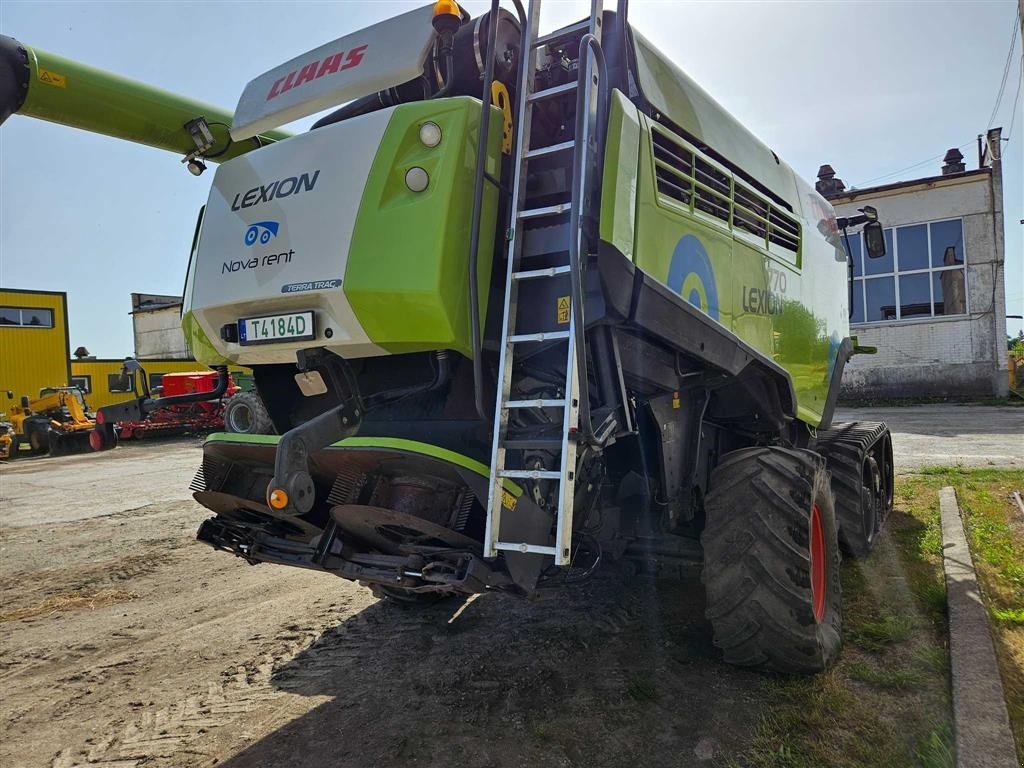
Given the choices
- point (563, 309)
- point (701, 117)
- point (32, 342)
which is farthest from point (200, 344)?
point (32, 342)

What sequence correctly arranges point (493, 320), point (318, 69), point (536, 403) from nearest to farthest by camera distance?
point (536, 403) → point (493, 320) → point (318, 69)

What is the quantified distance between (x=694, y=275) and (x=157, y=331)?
126 feet

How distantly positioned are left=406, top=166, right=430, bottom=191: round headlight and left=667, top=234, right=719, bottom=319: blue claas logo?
1.08 metres

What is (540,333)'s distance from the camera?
2781 mm

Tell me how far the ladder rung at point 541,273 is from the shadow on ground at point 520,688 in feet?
6.09

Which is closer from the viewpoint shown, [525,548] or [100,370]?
[525,548]

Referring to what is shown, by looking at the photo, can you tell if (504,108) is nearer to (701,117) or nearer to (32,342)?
(701,117)

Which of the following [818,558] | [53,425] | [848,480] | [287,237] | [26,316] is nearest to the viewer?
[287,237]

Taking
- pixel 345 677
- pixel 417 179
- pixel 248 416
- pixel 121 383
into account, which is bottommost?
pixel 345 677

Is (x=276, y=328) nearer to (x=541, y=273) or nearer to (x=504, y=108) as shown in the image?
(x=541, y=273)

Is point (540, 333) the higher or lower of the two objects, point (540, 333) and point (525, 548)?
the higher

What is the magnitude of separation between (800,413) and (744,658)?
6.38ft

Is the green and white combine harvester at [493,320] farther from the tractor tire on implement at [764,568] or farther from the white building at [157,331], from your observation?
the white building at [157,331]

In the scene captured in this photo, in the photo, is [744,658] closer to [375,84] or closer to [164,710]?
[164,710]
